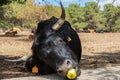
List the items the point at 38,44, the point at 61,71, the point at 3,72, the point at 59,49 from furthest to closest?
1. the point at 3,72
2. the point at 38,44
3. the point at 59,49
4. the point at 61,71

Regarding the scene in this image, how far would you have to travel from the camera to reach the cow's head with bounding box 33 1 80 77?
265 inches

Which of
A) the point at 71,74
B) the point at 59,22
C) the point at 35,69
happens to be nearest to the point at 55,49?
the point at 59,22

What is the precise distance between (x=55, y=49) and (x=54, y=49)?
23 mm

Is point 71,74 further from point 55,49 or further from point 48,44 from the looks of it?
point 48,44

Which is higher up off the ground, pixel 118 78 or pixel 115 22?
pixel 118 78

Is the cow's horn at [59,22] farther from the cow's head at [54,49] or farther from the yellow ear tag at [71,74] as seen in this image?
the yellow ear tag at [71,74]

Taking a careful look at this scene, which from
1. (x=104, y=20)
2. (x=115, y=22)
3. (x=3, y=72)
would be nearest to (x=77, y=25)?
(x=104, y=20)

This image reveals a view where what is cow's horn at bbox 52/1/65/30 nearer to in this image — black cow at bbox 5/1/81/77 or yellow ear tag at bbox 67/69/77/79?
black cow at bbox 5/1/81/77

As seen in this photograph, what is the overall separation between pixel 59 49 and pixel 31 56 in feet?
4.23

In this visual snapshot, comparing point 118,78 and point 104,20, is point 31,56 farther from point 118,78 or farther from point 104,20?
point 104,20

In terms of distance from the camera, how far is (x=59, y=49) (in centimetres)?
739

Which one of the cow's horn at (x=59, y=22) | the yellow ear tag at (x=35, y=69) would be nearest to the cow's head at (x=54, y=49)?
the cow's horn at (x=59, y=22)

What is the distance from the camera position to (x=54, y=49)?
741 cm

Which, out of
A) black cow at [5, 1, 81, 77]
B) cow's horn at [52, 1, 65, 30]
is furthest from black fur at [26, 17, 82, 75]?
cow's horn at [52, 1, 65, 30]
